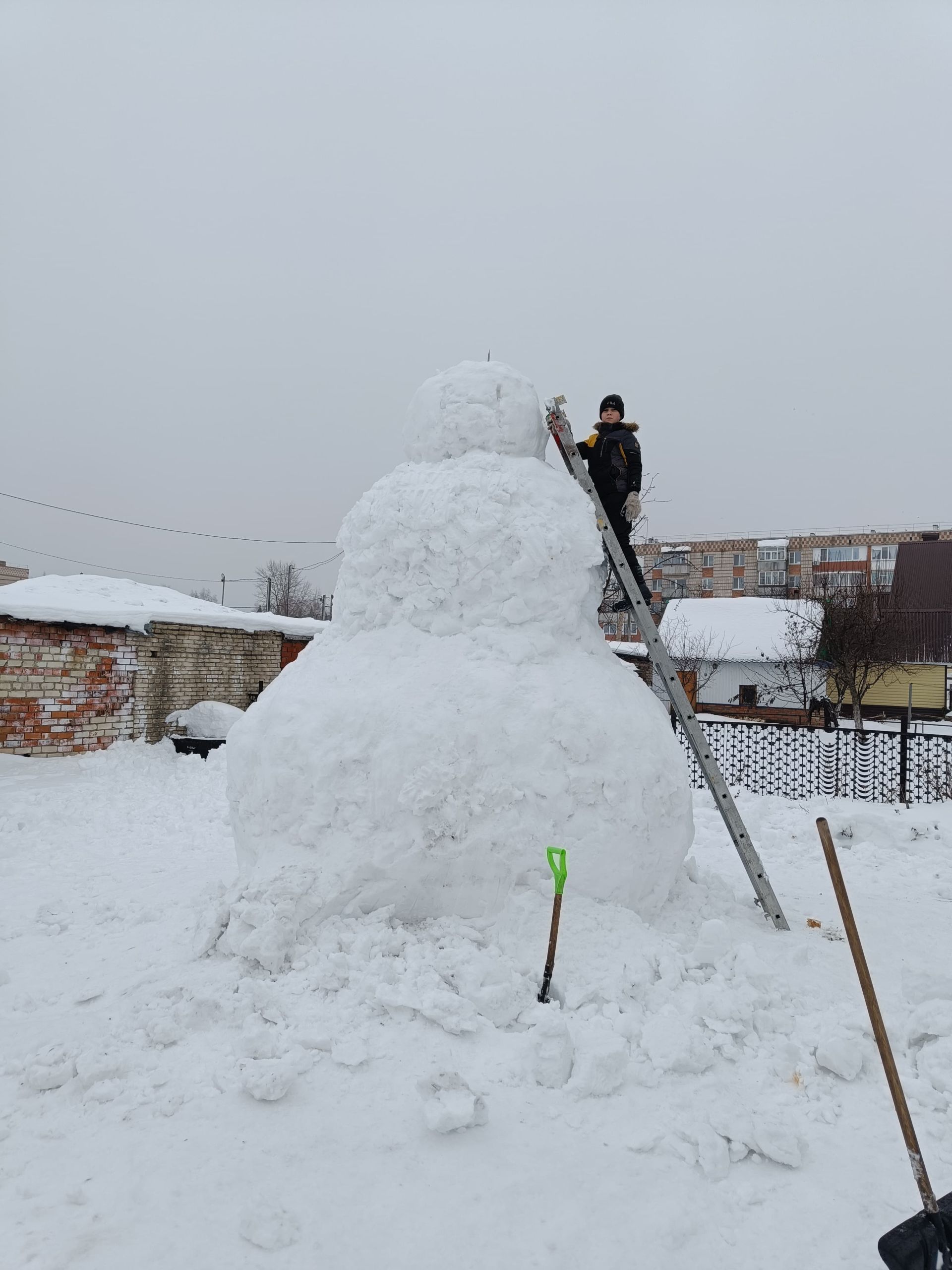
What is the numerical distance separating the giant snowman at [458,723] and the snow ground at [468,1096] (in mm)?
236

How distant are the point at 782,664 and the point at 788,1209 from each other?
2004 cm

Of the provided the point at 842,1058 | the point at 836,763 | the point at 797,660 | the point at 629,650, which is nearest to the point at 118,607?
the point at 836,763

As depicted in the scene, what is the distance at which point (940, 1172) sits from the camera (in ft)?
7.73

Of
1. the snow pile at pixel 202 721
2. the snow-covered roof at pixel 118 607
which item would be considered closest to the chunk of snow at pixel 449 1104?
the snow-covered roof at pixel 118 607

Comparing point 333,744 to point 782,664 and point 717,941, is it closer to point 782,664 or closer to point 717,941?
point 717,941

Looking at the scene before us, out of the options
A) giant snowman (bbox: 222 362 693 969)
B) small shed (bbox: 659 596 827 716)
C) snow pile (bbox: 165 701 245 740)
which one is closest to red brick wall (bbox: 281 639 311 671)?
snow pile (bbox: 165 701 245 740)

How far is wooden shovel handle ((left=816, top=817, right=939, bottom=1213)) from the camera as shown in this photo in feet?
6.08

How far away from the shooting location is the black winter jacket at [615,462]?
4613 mm

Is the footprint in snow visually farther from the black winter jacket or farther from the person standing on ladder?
the black winter jacket

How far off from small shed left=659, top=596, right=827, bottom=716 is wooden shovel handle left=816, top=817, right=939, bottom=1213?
63.4 feet

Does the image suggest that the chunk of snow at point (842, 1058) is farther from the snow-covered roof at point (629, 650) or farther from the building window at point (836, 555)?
the building window at point (836, 555)

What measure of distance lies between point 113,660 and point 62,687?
2.93 feet

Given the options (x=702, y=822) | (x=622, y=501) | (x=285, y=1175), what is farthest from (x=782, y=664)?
(x=285, y=1175)

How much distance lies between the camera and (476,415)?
171 inches
